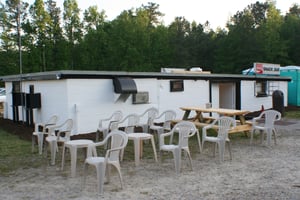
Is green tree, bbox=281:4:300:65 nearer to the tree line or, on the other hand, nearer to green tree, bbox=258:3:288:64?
the tree line

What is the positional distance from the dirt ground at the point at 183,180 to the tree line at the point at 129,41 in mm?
25212

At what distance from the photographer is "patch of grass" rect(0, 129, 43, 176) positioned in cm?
573

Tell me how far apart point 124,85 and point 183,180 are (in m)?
4.74

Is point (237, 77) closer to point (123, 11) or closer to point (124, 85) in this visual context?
point (124, 85)

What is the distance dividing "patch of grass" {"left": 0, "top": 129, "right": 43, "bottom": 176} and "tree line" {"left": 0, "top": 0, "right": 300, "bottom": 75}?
21.8 metres

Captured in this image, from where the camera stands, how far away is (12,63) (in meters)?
27.7

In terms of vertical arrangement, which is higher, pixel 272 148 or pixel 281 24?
pixel 281 24

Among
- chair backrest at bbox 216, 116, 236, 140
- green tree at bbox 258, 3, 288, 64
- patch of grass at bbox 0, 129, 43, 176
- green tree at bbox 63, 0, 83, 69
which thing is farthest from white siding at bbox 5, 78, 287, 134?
green tree at bbox 63, 0, 83, 69

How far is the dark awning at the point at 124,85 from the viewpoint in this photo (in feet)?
→ 29.6

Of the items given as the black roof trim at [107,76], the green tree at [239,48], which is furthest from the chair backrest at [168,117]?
the green tree at [239,48]

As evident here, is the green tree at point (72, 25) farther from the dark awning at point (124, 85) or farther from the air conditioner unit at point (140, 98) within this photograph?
the dark awning at point (124, 85)

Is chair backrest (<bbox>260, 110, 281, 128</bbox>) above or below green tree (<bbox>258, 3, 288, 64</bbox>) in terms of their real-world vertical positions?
below

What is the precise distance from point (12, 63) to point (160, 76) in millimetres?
21303

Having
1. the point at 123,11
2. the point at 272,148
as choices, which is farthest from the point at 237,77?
the point at 123,11
